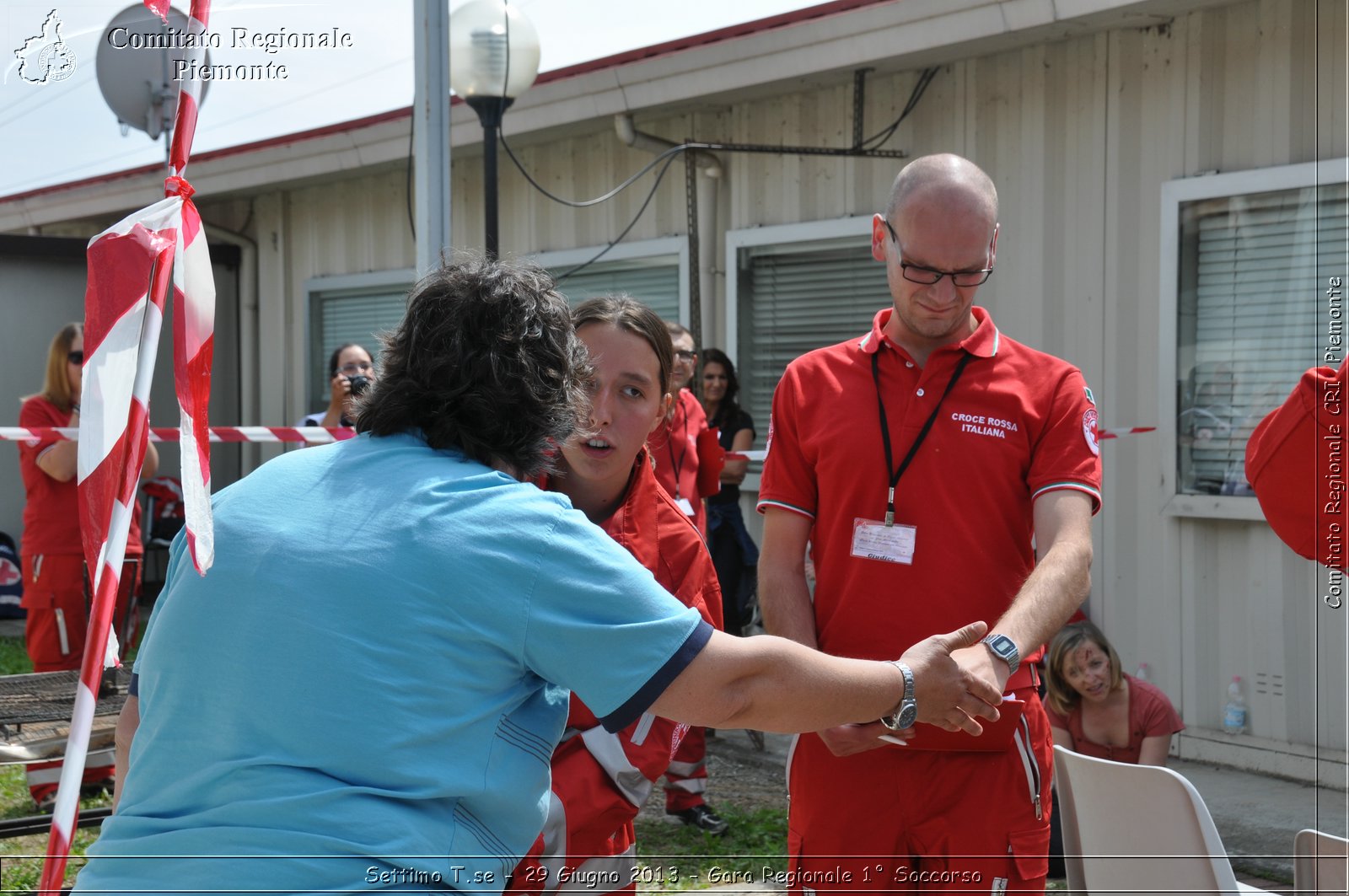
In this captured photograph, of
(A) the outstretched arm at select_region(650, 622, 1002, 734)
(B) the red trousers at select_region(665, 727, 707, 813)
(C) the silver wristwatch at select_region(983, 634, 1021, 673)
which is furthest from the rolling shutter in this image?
(A) the outstretched arm at select_region(650, 622, 1002, 734)

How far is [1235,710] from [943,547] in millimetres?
4137

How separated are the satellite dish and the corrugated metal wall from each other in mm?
4140

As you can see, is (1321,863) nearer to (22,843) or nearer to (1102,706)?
(1102,706)

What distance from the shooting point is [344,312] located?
38.3 feet

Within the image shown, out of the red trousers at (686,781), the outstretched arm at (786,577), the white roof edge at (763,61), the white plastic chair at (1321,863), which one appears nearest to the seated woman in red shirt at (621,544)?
the outstretched arm at (786,577)

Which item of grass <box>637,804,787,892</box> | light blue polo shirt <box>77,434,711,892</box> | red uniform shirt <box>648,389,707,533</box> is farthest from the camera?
red uniform shirt <box>648,389,707,533</box>

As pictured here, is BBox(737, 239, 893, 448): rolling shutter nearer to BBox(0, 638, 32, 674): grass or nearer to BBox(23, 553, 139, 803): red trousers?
BBox(23, 553, 139, 803): red trousers

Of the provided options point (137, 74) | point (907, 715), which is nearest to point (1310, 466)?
point (907, 715)

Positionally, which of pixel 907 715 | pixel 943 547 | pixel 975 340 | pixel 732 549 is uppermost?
pixel 975 340

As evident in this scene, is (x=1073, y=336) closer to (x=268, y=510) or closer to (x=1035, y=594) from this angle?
(x=1035, y=594)

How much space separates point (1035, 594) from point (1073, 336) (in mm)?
4481

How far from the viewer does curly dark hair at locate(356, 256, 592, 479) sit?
1862 mm

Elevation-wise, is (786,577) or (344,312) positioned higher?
(344,312)

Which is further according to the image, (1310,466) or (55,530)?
(55,530)
